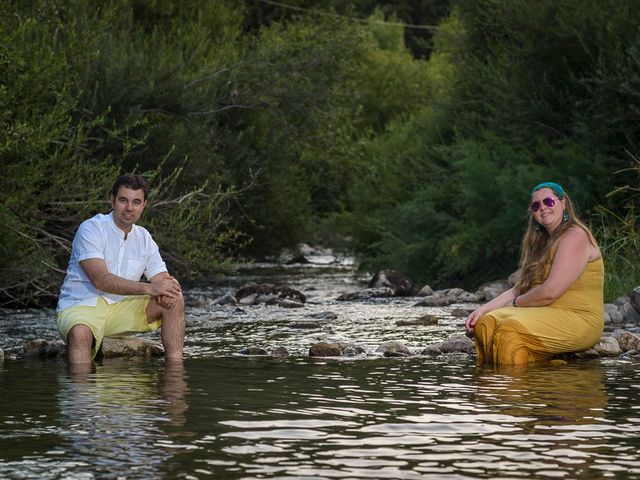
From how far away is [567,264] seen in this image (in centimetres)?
1013

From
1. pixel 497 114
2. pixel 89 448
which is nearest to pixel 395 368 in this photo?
pixel 89 448

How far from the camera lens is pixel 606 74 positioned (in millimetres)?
20422

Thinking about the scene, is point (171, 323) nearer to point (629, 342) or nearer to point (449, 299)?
point (629, 342)

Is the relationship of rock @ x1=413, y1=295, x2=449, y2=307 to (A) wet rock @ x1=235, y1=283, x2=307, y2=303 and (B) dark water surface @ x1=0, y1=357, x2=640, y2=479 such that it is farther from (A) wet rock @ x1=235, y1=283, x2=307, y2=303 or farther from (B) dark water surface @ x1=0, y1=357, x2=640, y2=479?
(B) dark water surface @ x1=0, y1=357, x2=640, y2=479

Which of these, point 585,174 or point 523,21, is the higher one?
point 523,21

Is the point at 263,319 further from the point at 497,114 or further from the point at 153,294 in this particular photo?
the point at 497,114

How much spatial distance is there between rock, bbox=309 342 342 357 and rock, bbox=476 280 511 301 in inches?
307

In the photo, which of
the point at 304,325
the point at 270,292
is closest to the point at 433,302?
the point at 270,292

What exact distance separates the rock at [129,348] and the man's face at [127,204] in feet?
3.89

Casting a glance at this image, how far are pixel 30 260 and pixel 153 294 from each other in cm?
538

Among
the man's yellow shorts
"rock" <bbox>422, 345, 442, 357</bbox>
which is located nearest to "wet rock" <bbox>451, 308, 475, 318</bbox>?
"rock" <bbox>422, 345, 442, 357</bbox>

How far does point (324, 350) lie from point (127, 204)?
2192mm

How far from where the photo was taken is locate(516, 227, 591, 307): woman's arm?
33.2 feet

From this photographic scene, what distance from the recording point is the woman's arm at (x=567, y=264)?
33.2ft
